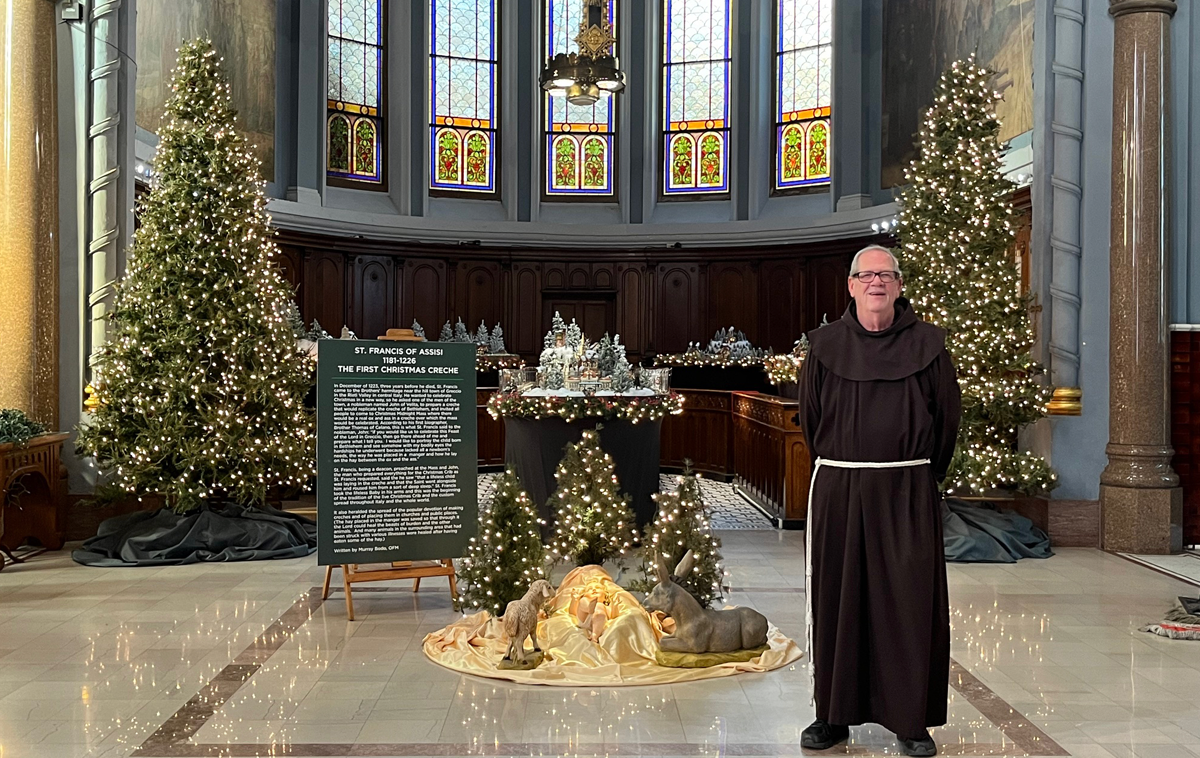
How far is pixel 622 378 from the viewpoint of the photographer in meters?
9.09

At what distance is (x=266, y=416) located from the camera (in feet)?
29.1

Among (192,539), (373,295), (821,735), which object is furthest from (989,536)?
(373,295)

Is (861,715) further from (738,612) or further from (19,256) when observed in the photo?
(19,256)

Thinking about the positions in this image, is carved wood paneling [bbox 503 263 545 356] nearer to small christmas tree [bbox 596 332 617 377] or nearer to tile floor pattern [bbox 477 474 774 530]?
tile floor pattern [bbox 477 474 774 530]

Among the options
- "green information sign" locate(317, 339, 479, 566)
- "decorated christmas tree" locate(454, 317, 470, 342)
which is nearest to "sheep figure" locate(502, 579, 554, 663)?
"green information sign" locate(317, 339, 479, 566)

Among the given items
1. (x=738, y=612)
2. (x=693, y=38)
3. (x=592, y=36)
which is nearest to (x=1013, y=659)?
(x=738, y=612)

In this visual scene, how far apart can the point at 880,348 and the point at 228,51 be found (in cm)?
1261

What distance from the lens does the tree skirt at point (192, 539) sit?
27.3 ft

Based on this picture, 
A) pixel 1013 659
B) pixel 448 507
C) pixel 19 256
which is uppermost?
pixel 19 256

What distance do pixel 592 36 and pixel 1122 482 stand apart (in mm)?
6044

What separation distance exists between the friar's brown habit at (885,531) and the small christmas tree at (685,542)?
1.61 m

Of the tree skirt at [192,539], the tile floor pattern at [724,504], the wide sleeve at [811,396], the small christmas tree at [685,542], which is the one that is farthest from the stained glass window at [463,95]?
the wide sleeve at [811,396]

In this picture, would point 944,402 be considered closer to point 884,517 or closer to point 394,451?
point 884,517

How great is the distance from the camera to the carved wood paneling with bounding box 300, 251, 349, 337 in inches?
647
